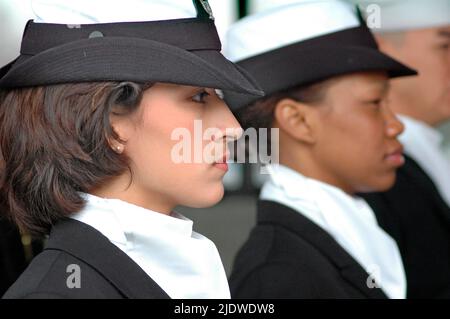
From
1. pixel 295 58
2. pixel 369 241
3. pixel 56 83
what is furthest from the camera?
pixel 369 241

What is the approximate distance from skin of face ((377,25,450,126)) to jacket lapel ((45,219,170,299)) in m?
2.51

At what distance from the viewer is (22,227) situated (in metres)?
1.89

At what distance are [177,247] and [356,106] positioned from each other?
1145mm

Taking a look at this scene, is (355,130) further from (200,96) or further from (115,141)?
(115,141)

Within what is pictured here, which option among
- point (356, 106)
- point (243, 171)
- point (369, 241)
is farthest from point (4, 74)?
point (243, 171)

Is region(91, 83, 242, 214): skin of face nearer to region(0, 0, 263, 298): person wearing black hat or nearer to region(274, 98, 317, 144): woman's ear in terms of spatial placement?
region(0, 0, 263, 298): person wearing black hat

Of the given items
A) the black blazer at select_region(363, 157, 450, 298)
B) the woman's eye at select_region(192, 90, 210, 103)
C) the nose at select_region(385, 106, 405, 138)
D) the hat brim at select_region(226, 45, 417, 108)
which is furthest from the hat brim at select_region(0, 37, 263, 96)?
the black blazer at select_region(363, 157, 450, 298)

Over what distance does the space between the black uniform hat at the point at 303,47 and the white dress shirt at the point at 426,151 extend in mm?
1112

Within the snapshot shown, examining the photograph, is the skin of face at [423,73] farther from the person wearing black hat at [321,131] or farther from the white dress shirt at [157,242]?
the white dress shirt at [157,242]

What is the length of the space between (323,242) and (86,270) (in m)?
1.14

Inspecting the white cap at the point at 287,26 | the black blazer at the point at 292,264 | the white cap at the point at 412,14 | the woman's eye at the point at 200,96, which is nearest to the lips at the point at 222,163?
the woman's eye at the point at 200,96

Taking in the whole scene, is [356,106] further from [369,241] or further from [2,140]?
[2,140]

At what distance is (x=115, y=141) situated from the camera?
5.93ft

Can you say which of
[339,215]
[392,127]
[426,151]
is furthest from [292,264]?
[426,151]
